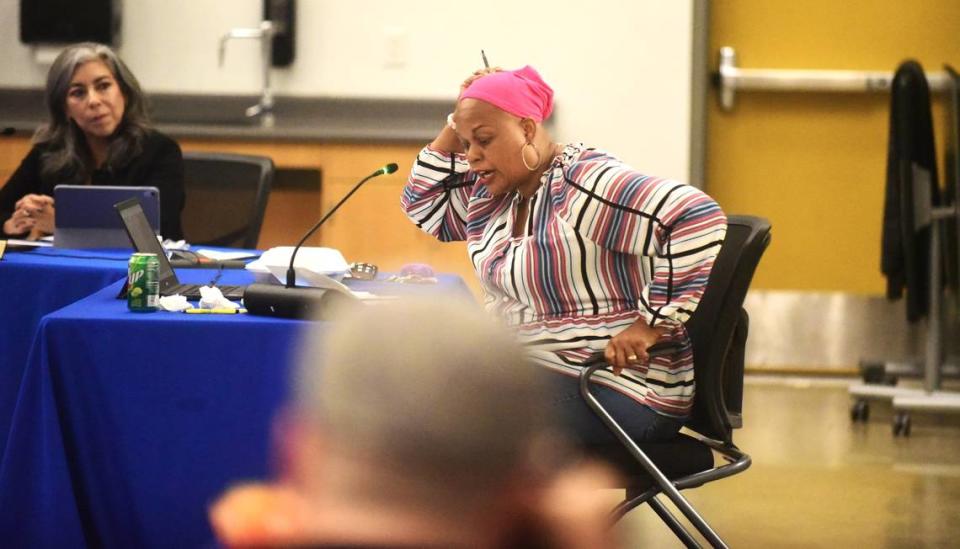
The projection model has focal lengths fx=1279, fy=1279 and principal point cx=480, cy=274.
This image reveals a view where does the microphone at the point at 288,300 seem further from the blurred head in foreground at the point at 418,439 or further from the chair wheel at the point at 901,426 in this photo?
the chair wheel at the point at 901,426

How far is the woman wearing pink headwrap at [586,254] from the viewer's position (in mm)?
2119

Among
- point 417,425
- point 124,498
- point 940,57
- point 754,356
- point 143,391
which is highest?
point 940,57

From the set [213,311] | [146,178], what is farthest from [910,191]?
[213,311]

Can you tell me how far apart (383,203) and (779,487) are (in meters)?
2.11

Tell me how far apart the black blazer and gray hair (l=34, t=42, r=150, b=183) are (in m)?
0.02

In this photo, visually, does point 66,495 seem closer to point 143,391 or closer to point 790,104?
point 143,391

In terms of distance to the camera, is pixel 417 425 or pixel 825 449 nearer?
pixel 417 425

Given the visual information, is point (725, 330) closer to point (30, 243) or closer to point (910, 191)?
point (30, 243)

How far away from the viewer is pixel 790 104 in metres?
5.49

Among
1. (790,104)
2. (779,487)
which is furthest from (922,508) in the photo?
(790,104)

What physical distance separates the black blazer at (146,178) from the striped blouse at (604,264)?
1.43m

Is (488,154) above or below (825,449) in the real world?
above

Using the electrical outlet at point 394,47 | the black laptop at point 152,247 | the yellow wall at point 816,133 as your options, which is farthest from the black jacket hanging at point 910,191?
the black laptop at point 152,247

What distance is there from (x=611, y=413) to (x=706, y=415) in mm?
176
